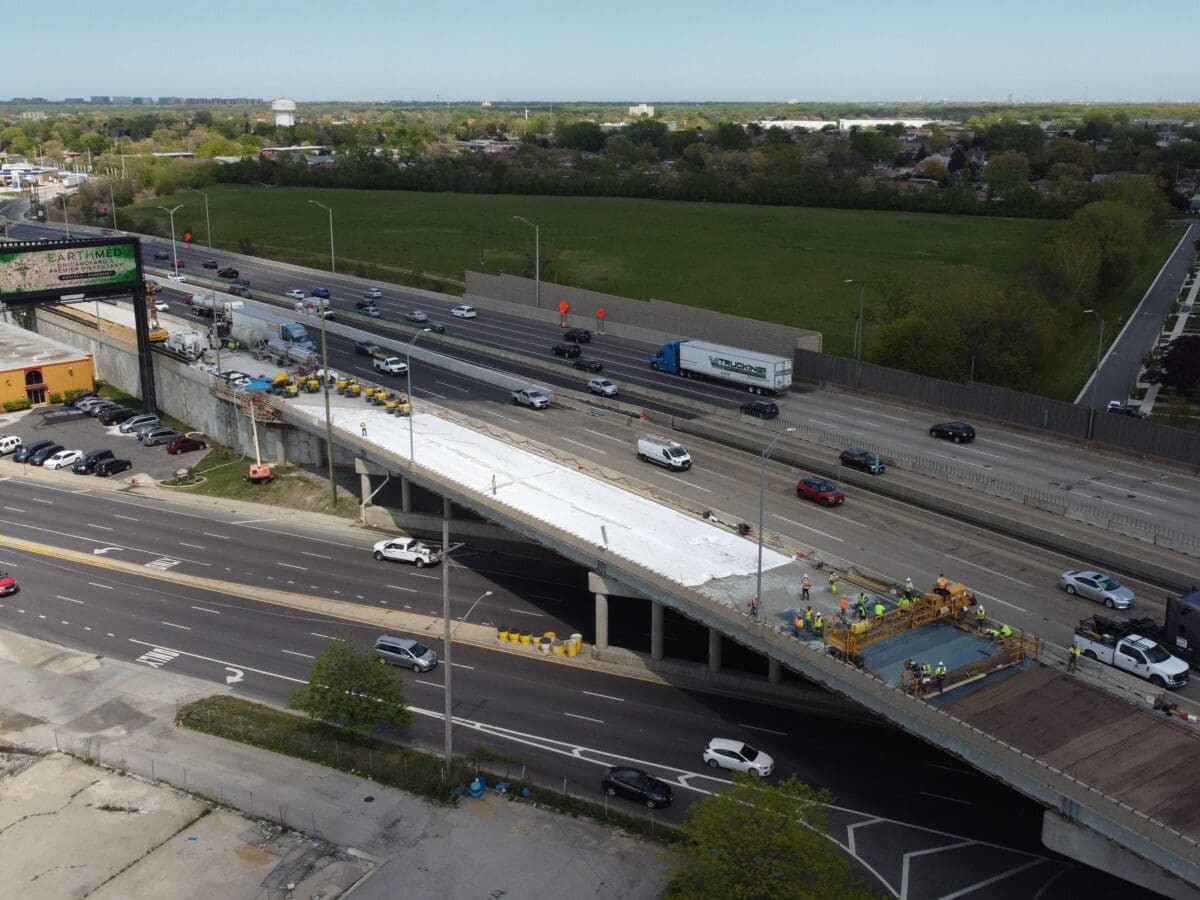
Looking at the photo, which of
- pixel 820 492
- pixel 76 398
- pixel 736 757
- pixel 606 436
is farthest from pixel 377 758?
pixel 76 398

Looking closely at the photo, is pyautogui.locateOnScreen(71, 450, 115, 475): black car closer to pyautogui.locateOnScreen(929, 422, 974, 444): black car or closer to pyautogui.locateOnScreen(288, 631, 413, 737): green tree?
pyautogui.locateOnScreen(288, 631, 413, 737): green tree

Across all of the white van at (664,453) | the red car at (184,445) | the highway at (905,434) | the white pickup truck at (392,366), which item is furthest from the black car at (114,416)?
the white van at (664,453)

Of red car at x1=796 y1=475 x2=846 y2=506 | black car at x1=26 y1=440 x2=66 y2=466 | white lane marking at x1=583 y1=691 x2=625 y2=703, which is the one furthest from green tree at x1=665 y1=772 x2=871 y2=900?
black car at x1=26 y1=440 x2=66 y2=466

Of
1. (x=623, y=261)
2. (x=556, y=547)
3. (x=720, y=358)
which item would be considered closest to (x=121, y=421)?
(x=720, y=358)

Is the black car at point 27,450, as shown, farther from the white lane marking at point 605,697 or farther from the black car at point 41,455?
the white lane marking at point 605,697

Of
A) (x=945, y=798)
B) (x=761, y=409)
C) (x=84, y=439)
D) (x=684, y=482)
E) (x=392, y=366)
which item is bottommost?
(x=945, y=798)

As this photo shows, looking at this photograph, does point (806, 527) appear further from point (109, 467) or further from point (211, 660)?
point (109, 467)
